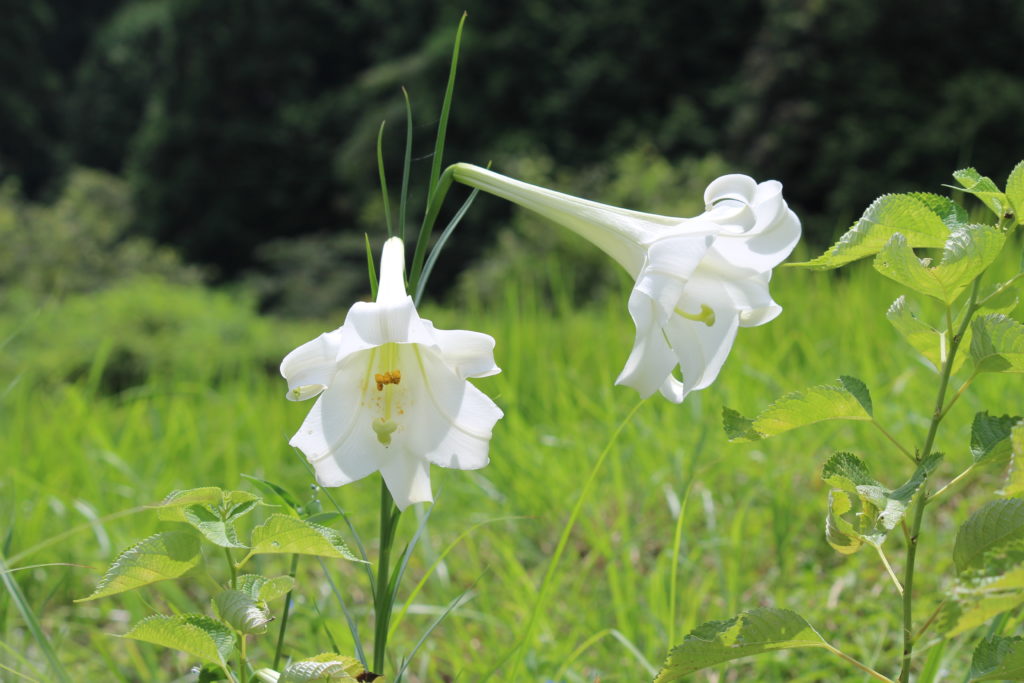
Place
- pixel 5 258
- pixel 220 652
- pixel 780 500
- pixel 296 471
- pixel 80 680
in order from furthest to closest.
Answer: pixel 5 258
pixel 296 471
pixel 780 500
pixel 80 680
pixel 220 652

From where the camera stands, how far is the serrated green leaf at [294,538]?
71 cm

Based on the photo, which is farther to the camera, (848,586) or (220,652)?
(848,586)

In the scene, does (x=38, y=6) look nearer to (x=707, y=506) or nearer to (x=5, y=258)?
(x=5, y=258)

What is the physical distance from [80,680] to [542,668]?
0.77 m

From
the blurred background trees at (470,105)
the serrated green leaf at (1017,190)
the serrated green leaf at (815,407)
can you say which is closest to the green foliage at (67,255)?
the blurred background trees at (470,105)

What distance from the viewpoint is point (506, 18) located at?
46.3ft

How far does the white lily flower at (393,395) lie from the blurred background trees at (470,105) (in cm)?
670

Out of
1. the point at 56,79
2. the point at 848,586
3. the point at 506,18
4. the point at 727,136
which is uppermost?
the point at 56,79

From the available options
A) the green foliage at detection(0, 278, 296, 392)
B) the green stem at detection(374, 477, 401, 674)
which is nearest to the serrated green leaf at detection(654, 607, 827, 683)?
the green stem at detection(374, 477, 401, 674)

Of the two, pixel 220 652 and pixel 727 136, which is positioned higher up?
pixel 727 136

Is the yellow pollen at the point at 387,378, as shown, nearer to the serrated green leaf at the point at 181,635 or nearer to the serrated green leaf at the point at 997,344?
the serrated green leaf at the point at 181,635

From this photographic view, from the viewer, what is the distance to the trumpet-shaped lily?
2.34 ft

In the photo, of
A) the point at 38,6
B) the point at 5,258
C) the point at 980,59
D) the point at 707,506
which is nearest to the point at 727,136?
the point at 980,59

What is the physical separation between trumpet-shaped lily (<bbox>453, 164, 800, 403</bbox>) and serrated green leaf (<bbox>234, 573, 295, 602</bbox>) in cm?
32
